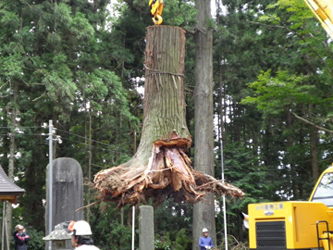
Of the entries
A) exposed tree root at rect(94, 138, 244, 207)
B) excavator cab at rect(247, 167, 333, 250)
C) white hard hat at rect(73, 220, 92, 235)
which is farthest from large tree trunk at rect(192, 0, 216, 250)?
white hard hat at rect(73, 220, 92, 235)

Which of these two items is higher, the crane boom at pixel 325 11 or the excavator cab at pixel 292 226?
the crane boom at pixel 325 11

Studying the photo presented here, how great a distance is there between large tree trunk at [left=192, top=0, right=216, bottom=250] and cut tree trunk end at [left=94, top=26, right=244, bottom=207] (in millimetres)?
9162

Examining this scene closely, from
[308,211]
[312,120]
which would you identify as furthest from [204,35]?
[308,211]

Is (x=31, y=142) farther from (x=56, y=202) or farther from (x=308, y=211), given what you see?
(x=308, y=211)

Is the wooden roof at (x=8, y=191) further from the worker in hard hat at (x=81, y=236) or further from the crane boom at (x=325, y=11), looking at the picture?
the crane boom at (x=325, y=11)

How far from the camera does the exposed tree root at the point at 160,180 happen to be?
10023 mm

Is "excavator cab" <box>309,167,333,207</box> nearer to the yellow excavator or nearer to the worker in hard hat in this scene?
the yellow excavator

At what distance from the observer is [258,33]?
90.5 ft

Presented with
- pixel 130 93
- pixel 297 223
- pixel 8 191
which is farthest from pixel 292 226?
pixel 130 93

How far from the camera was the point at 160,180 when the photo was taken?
1017cm

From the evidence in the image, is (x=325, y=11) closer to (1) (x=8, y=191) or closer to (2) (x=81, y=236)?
(2) (x=81, y=236)

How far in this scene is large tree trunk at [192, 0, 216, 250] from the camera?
20141mm

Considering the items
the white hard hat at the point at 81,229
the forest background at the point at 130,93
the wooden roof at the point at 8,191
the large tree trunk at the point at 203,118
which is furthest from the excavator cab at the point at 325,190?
the large tree trunk at the point at 203,118

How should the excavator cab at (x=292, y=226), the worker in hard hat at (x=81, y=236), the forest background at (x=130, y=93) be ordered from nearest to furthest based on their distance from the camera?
1. the worker in hard hat at (x=81, y=236)
2. the excavator cab at (x=292, y=226)
3. the forest background at (x=130, y=93)
